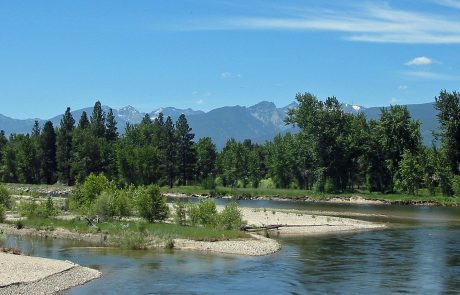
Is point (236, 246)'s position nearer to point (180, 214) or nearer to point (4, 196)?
point (180, 214)

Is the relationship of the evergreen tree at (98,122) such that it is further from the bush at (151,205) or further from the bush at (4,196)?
the bush at (151,205)

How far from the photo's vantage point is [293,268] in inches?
1560

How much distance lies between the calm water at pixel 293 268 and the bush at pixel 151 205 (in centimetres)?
970

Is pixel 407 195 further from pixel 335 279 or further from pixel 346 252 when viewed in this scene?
pixel 335 279

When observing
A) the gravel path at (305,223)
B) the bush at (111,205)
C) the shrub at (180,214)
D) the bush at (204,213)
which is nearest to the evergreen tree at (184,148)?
the gravel path at (305,223)

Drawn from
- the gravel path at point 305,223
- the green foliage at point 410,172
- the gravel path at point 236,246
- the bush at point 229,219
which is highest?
the green foliage at point 410,172

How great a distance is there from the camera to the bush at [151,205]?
193ft

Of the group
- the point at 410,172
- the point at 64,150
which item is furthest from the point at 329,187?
the point at 64,150

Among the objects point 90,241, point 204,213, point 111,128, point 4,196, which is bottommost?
point 90,241

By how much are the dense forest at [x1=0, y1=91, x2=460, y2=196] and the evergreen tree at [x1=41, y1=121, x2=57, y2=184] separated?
0.90 feet

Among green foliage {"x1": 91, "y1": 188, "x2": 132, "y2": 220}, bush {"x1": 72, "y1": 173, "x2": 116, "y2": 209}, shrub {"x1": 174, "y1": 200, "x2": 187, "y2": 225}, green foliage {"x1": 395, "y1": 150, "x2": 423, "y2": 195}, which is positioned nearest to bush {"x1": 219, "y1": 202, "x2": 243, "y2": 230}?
shrub {"x1": 174, "y1": 200, "x2": 187, "y2": 225}

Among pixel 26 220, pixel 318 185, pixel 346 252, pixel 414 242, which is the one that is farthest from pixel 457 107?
pixel 26 220

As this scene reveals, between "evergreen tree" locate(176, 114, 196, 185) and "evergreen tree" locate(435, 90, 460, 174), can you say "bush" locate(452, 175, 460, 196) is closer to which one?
"evergreen tree" locate(435, 90, 460, 174)

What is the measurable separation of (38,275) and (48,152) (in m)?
138
